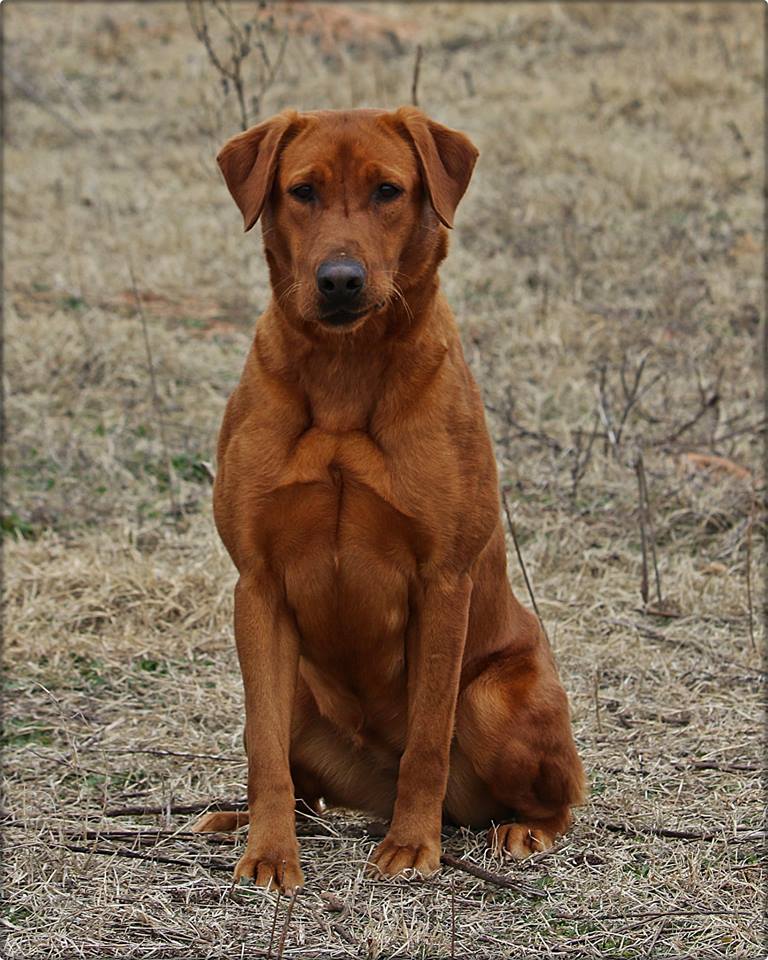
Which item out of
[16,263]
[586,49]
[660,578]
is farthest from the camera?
[586,49]

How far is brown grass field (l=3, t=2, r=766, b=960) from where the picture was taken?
3516mm

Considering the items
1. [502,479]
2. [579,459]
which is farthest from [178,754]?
[579,459]

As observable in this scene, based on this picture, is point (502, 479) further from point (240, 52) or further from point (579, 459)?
point (240, 52)

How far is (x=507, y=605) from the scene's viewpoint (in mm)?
3945

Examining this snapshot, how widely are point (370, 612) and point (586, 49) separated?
1242cm

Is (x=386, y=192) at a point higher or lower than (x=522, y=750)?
higher

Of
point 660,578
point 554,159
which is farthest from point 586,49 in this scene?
point 660,578

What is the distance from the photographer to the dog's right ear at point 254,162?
3531mm

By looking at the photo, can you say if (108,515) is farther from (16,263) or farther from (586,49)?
(586,49)

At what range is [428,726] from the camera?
359cm

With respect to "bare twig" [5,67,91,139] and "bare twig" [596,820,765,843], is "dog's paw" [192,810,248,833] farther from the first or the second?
"bare twig" [5,67,91,139]

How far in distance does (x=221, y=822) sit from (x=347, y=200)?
5.68ft

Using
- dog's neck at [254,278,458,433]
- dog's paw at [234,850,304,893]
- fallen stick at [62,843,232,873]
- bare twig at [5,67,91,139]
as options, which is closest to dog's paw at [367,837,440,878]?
dog's paw at [234,850,304,893]

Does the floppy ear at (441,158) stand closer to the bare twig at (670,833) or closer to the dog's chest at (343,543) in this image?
the dog's chest at (343,543)
